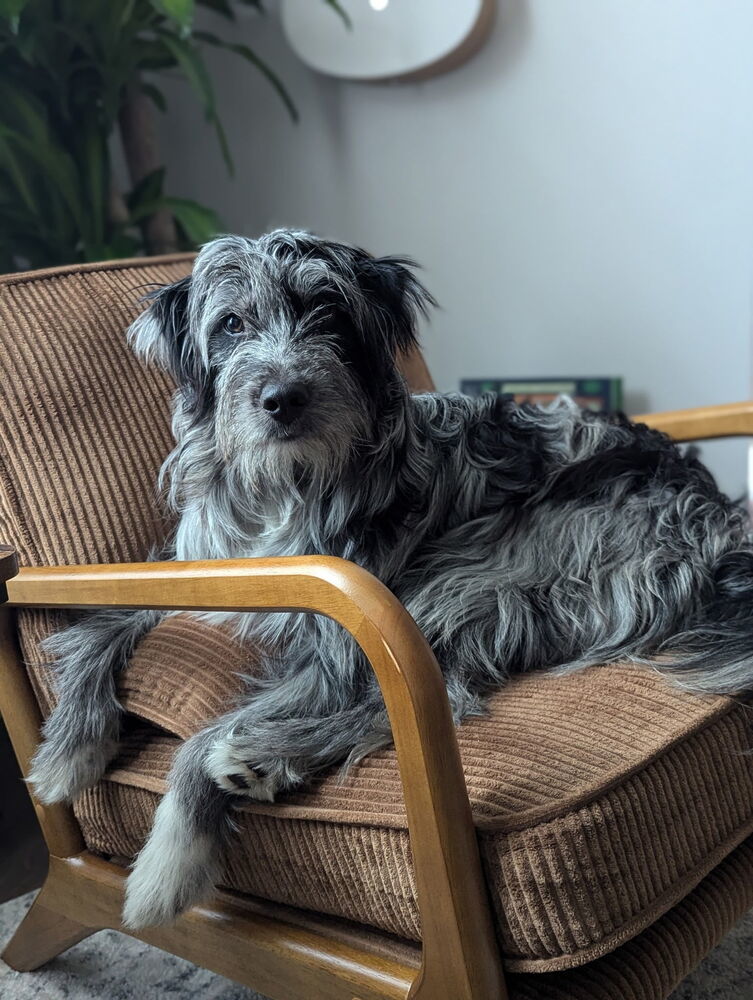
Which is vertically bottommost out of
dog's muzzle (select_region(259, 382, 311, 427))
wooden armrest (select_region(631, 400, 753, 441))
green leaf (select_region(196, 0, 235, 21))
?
wooden armrest (select_region(631, 400, 753, 441))

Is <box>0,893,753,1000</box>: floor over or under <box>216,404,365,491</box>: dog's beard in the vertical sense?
under

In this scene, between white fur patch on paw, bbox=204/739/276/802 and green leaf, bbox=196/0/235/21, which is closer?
white fur patch on paw, bbox=204/739/276/802

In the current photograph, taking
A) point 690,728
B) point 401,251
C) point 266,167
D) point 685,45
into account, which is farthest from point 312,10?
point 690,728

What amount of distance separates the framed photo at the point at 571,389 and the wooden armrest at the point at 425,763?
6.25ft

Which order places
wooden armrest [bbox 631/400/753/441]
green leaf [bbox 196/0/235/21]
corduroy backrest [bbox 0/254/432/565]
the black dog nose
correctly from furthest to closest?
1. green leaf [bbox 196/0/235/21]
2. wooden armrest [bbox 631/400/753/441]
3. corduroy backrest [bbox 0/254/432/565]
4. the black dog nose

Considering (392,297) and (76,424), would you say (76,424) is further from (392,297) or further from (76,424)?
(392,297)

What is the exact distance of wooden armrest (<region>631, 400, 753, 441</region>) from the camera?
2.05m

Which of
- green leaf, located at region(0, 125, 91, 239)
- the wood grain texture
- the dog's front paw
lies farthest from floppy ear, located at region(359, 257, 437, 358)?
green leaf, located at region(0, 125, 91, 239)

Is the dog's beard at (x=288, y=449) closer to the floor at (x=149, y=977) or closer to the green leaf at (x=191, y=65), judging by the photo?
the floor at (x=149, y=977)

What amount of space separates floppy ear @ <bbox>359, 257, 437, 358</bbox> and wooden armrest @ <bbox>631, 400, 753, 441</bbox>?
2.01 feet

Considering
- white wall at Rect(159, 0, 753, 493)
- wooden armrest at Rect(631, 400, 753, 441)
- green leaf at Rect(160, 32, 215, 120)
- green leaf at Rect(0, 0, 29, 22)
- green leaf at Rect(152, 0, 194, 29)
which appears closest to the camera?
wooden armrest at Rect(631, 400, 753, 441)

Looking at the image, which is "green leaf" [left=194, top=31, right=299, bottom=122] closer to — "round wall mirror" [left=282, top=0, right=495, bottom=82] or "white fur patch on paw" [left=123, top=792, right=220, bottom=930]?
"round wall mirror" [left=282, top=0, right=495, bottom=82]

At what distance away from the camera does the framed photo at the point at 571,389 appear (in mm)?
3055

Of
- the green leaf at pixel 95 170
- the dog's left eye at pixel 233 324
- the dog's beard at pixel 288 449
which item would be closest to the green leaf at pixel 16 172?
the green leaf at pixel 95 170
